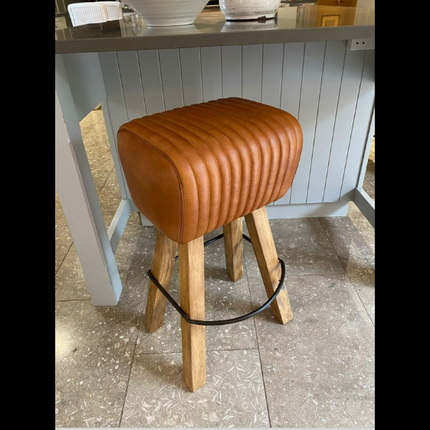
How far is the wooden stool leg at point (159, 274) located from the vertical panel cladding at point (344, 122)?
38.0 inches

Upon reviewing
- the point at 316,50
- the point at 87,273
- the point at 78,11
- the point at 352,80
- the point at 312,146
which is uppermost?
the point at 78,11

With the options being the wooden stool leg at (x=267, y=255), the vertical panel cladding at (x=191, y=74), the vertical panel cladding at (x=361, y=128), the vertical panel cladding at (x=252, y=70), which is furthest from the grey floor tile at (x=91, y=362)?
the vertical panel cladding at (x=361, y=128)

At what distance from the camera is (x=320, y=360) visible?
3.48 feet

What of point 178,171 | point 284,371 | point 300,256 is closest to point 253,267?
point 300,256

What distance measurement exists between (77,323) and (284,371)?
0.76m

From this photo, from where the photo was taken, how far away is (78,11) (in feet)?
5.56

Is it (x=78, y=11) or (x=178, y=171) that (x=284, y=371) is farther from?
(x=78, y=11)

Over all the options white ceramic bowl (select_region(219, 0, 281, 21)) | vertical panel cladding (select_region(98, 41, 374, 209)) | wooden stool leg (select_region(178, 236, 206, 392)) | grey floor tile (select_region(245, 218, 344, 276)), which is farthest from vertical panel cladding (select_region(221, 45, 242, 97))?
wooden stool leg (select_region(178, 236, 206, 392))

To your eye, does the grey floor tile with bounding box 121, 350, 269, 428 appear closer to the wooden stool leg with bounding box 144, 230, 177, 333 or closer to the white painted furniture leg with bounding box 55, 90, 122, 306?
the wooden stool leg with bounding box 144, 230, 177, 333

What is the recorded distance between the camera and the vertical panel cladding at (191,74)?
4.30 ft

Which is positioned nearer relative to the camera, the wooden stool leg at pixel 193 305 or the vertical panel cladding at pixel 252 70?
the wooden stool leg at pixel 193 305

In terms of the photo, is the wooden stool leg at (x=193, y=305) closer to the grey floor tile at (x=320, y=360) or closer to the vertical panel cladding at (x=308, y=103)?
the grey floor tile at (x=320, y=360)

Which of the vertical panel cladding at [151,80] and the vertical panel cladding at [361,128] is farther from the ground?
the vertical panel cladding at [151,80]

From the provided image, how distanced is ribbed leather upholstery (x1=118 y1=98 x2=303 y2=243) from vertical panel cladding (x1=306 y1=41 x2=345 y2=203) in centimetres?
70
